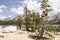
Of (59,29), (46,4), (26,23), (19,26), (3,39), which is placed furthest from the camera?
(59,29)

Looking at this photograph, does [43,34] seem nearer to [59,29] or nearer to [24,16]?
[24,16]

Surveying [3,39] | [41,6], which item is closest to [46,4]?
[41,6]

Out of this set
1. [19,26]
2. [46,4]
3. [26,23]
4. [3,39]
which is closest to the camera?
[3,39]

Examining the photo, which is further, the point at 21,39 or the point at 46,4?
the point at 46,4

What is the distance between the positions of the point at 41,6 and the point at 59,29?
10.3m

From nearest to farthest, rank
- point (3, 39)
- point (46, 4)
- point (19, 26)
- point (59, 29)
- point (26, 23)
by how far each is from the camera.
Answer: point (3, 39), point (46, 4), point (26, 23), point (19, 26), point (59, 29)

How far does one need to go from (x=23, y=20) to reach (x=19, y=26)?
5.61 feet

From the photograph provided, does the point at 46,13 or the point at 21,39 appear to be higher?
the point at 46,13

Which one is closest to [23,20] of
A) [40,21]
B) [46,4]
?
[40,21]

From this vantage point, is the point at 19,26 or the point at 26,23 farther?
the point at 19,26

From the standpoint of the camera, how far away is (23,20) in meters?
24.0

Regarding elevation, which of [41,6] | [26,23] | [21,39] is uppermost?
[41,6]

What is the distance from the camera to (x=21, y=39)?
16.8 m

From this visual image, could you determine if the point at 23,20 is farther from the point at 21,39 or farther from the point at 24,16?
the point at 21,39
